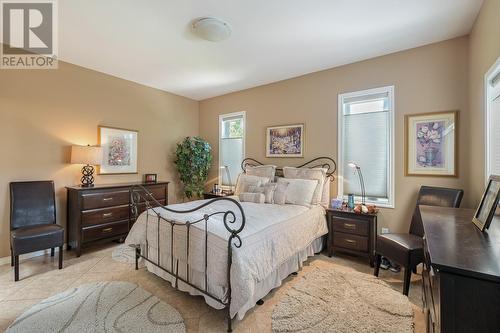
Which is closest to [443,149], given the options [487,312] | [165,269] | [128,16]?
[487,312]

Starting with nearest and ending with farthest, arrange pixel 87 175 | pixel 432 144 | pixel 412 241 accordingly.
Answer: pixel 412 241 < pixel 432 144 < pixel 87 175

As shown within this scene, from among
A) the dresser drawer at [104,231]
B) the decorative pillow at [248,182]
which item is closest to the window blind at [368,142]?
the decorative pillow at [248,182]

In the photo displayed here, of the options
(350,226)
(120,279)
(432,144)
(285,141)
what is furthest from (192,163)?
(432,144)

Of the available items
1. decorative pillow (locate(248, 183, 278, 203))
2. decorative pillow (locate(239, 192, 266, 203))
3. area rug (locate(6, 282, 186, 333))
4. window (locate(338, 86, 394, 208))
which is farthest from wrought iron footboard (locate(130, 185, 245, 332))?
window (locate(338, 86, 394, 208))

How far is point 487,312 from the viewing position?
31.6 inches

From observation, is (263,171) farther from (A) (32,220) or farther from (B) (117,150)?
(A) (32,220)

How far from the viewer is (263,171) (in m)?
4.27

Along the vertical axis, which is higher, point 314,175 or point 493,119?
point 493,119

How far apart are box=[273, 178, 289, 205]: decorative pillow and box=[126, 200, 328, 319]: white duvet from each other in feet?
1.00

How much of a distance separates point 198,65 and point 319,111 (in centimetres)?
213

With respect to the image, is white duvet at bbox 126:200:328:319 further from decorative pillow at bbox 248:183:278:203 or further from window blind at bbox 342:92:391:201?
window blind at bbox 342:92:391:201

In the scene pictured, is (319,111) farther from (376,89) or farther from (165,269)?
(165,269)

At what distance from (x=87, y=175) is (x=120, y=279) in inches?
79.6

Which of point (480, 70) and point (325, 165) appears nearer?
point (480, 70)
